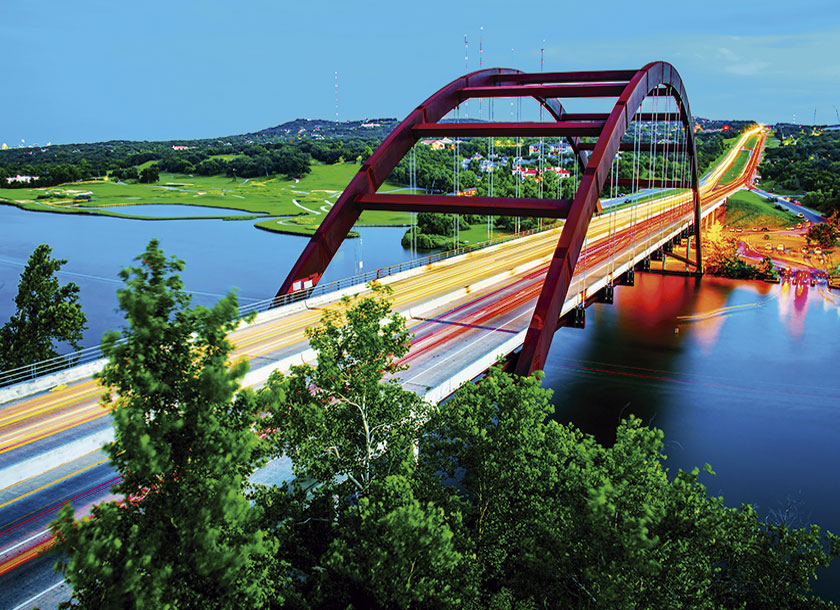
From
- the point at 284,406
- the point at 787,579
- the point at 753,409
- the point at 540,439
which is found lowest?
the point at 753,409

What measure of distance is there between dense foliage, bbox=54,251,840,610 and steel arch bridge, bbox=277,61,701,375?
10179 mm

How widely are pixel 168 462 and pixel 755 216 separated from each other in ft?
358

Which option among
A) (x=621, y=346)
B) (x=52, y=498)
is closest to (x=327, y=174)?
(x=621, y=346)

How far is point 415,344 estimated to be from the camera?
28.6 m

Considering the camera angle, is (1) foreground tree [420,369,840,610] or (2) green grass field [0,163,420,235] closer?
(1) foreground tree [420,369,840,610]

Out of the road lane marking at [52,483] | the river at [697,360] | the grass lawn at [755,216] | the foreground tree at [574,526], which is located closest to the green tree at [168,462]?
the foreground tree at [574,526]

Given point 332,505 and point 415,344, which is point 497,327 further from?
point 332,505

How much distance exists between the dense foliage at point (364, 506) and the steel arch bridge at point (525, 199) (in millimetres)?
10179

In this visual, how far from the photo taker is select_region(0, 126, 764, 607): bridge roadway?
1634 centimetres

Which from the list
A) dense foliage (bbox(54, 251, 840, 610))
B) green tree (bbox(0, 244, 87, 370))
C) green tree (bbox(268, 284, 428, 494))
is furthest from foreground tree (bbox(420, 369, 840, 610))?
green tree (bbox(0, 244, 87, 370))

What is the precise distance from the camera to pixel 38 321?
101ft

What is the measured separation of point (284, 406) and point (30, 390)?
43.8ft

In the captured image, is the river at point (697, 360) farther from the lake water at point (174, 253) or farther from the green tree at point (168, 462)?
the green tree at point (168, 462)

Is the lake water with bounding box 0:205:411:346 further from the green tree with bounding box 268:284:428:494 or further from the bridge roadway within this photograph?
the green tree with bounding box 268:284:428:494
